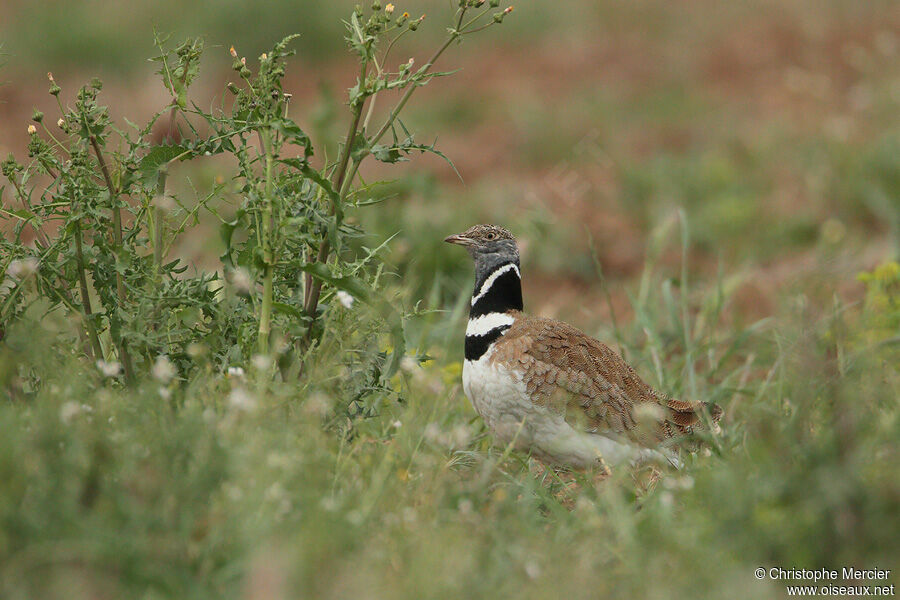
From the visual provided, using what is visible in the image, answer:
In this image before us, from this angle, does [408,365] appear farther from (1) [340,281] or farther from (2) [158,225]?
(2) [158,225]

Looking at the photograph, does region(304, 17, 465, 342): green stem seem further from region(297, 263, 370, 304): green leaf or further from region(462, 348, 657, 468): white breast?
region(462, 348, 657, 468): white breast

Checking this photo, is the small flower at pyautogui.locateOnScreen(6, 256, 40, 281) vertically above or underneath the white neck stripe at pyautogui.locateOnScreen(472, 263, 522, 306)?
underneath

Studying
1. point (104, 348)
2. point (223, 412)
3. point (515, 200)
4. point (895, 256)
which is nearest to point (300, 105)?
point (515, 200)

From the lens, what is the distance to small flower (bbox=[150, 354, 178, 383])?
3.42m

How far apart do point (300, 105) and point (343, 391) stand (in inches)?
313

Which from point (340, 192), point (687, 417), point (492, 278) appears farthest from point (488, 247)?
Result: point (687, 417)

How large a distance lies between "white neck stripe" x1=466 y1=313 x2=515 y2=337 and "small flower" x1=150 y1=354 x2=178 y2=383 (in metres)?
1.33

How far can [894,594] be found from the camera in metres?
2.99

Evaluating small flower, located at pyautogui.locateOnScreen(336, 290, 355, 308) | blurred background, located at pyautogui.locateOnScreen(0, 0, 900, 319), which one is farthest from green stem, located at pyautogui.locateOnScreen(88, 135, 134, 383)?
blurred background, located at pyautogui.locateOnScreen(0, 0, 900, 319)

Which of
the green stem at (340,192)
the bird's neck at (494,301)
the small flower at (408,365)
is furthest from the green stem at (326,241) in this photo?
the bird's neck at (494,301)

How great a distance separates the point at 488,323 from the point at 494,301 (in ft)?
0.40

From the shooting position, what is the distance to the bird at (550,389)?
175 inches

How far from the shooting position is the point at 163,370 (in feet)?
11.3

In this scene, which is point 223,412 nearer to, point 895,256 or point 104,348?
point 104,348
